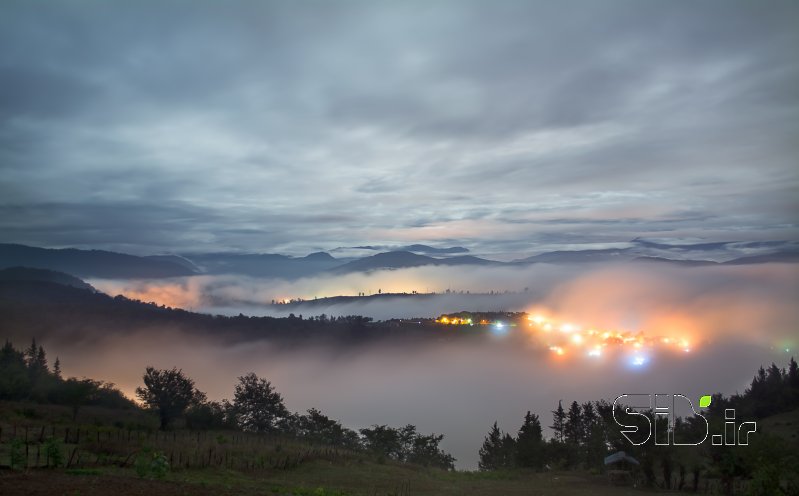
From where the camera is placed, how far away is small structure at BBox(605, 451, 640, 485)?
45.2m

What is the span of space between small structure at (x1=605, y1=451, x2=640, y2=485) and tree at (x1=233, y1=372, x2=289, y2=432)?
2243 inches

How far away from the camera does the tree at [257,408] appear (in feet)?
271

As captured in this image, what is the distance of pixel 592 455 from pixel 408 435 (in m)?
35.0

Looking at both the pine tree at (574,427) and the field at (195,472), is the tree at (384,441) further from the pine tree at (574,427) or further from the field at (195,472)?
the pine tree at (574,427)

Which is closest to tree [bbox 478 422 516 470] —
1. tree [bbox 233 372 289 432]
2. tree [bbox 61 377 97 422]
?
tree [bbox 233 372 289 432]

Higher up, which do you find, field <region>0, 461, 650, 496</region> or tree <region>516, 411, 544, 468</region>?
field <region>0, 461, 650, 496</region>

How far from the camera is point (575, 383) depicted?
595 ft

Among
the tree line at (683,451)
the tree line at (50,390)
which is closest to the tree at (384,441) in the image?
the tree line at (683,451)

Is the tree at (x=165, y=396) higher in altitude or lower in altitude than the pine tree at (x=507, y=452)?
higher

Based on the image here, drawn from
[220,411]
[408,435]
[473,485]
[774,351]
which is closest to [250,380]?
[220,411]

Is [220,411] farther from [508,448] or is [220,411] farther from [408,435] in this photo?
[508,448]

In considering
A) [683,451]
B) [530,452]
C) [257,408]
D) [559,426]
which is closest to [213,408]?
[257,408]

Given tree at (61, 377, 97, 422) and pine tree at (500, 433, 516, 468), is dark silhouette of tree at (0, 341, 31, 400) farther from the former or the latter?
pine tree at (500, 433, 516, 468)

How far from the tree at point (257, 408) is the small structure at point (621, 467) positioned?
57.0 metres
